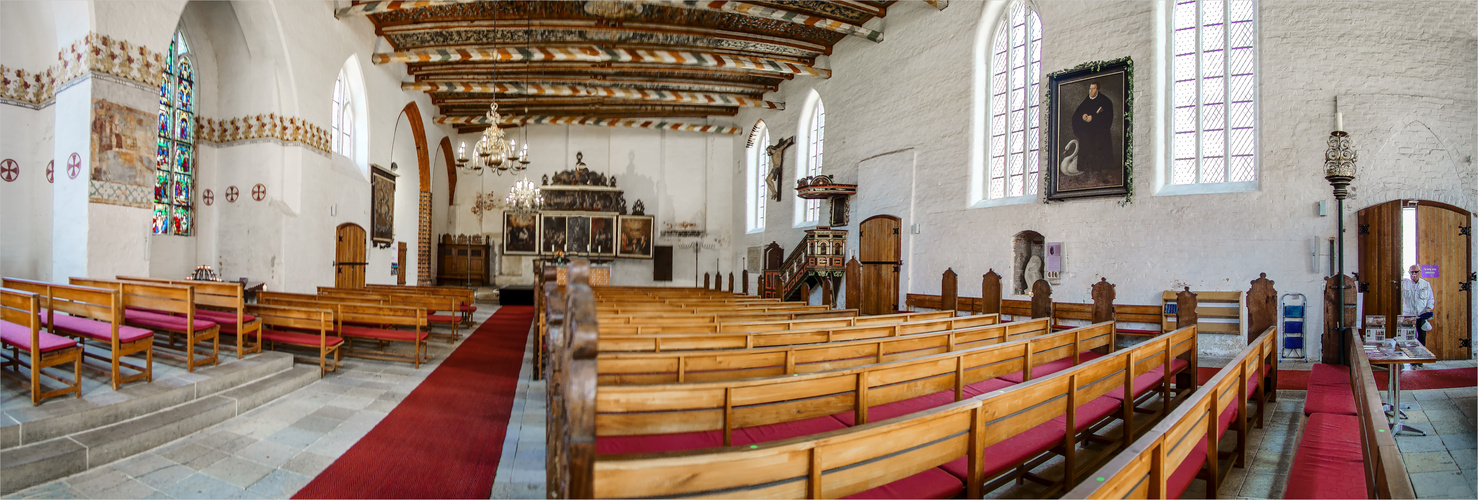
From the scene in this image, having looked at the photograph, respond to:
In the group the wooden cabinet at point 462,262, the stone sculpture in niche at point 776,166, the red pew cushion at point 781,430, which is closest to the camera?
the red pew cushion at point 781,430

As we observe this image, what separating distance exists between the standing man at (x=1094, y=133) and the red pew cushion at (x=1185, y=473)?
19.2 feet

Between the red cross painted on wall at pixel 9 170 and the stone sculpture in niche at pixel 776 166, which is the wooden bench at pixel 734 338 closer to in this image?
the red cross painted on wall at pixel 9 170

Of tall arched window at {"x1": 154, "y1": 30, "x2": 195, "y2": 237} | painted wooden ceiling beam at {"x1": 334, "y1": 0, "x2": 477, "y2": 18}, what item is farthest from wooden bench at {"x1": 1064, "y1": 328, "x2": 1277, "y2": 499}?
tall arched window at {"x1": 154, "y1": 30, "x2": 195, "y2": 237}

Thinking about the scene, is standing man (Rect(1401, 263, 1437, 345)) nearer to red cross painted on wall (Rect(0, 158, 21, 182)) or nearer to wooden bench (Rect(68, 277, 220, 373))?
wooden bench (Rect(68, 277, 220, 373))

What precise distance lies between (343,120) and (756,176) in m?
10.3

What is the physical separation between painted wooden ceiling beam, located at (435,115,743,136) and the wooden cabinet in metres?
3.74

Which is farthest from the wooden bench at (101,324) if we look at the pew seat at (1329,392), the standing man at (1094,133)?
the standing man at (1094,133)

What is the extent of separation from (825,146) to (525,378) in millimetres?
9490

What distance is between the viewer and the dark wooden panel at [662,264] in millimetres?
16750

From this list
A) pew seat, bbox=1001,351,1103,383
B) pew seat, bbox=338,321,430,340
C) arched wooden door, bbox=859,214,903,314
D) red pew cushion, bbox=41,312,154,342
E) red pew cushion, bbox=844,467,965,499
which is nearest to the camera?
red pew cushion, bbox=844,467,965,499

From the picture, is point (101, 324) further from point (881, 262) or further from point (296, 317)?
point (881, 262)

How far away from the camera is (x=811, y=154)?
535 inches

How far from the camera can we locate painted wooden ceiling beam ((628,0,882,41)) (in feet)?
29.2

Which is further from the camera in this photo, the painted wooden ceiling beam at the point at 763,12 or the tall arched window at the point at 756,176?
the tall arched window at the point at 756,176
